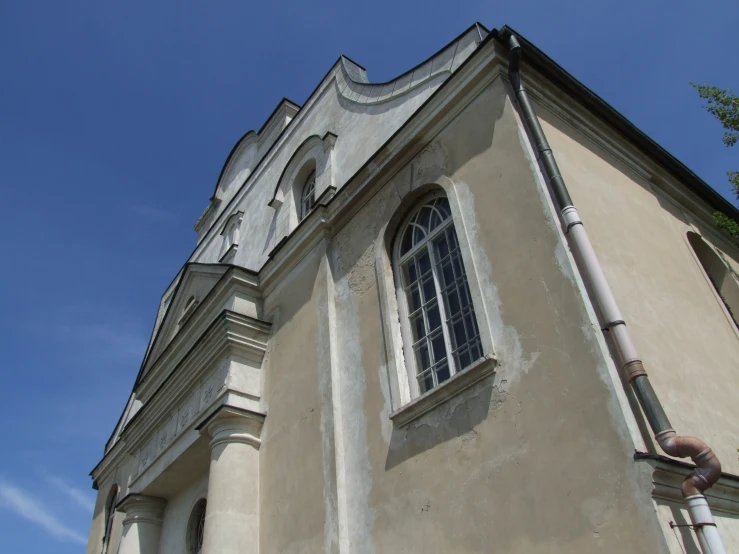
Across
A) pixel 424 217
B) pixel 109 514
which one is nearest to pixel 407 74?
pixel 424 217

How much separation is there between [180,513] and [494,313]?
8.35m

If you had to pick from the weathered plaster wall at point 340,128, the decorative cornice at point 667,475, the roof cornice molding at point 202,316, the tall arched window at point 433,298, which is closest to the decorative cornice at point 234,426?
the roof cornice molding at point 202,316

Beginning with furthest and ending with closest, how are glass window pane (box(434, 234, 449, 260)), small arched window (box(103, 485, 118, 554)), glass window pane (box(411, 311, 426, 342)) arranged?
1. small arched window (box(103, 485, 118, 554))
2. glass window pane (box(434, 234, 449, 260))
3. glass window pane (box(411, 311, 426, 342))

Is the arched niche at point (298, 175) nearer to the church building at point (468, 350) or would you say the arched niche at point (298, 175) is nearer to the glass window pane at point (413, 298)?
the church building at point (468, 350)

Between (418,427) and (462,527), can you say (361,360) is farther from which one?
(462,527)

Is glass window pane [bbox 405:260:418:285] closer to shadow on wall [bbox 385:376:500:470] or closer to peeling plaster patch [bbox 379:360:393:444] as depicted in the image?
peeling plaster patch [bbox 379:360:393:444]

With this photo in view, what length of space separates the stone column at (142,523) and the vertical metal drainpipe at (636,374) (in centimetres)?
1001

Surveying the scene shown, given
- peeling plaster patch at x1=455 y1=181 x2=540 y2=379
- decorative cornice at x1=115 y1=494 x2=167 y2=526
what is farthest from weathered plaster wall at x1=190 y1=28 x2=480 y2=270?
decorative cornice at x1=115 y1=494 x2=167 y2=526

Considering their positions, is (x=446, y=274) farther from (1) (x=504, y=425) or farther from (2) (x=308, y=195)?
(2) (x=308, y=195)

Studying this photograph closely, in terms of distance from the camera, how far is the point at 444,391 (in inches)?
261

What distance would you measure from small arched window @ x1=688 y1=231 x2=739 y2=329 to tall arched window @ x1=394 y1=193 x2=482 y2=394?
4550 mm

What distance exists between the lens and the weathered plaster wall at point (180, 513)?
37.6 ft

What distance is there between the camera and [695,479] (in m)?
4.78

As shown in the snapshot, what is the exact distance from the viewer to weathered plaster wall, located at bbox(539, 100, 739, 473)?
19.7 feet
